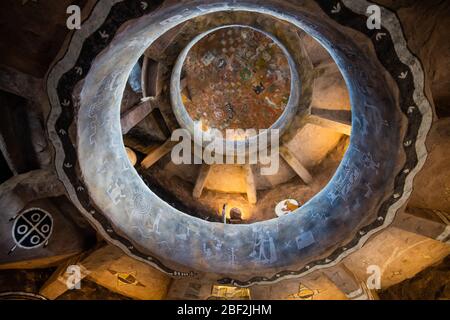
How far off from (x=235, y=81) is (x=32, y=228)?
29.6 feet

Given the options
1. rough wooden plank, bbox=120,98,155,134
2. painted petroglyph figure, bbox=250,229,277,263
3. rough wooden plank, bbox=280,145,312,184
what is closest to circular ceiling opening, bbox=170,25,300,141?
rough wooden plank, bbox=280,145,312,184

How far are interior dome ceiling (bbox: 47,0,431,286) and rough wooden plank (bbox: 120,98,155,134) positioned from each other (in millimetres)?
1737

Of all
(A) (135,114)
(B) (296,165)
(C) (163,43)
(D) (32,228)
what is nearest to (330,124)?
(B) (296,165)

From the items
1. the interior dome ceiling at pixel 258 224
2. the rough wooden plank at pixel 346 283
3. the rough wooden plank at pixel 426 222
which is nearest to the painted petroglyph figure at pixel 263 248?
the interior dome ceiling at pixel 258 224

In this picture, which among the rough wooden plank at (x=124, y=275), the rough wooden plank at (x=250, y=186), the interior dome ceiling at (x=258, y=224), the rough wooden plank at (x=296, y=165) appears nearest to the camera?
the interior dome ceiling at (x=258, y=224)

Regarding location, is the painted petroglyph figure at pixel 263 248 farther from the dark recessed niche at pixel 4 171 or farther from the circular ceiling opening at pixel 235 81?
the circular ceiling opening at pixel 235 81

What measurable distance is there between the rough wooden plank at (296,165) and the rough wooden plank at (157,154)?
323 centimetres

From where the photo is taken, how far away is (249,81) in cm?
1299

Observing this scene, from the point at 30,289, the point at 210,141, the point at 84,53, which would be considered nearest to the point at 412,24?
the point at 84,53

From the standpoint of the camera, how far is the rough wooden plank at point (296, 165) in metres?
9.87

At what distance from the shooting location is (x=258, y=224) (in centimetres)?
777

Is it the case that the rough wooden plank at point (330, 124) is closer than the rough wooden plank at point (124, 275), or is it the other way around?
the rough wooden plank at point (124, 275)

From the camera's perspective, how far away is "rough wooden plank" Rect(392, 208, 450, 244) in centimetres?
591

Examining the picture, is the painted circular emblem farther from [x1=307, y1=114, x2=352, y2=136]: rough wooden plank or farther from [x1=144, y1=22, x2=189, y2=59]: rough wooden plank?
[x1=307, y1=114, x2=352, y2=136]: rough wooden plank
